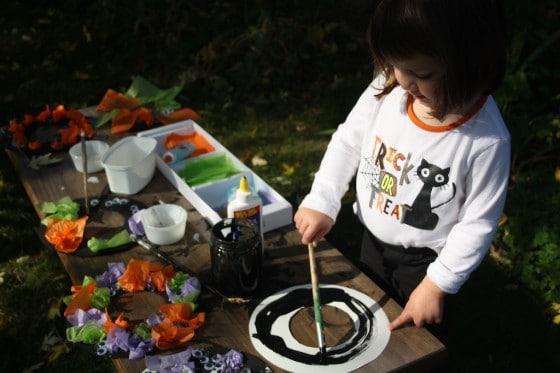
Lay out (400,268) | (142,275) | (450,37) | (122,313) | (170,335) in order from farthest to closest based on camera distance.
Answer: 1. (400,268)
2. (142,275)
3. (122,313)
4. (170,335)
5. (450,37)

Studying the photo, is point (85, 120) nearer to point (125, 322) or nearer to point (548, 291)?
point (125, 322)

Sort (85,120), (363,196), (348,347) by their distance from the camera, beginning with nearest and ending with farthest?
1. (348,347)
2. (363,196)
3. (85,120)

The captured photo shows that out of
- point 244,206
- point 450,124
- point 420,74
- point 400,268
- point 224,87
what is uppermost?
point 420,74

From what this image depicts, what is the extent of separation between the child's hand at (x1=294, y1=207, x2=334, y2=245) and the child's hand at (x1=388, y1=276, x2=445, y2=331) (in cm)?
37

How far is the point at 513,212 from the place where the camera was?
3.38 metres

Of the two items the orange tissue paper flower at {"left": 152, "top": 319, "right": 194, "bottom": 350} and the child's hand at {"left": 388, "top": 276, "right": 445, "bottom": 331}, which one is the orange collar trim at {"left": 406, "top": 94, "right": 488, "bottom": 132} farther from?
the orange tissue paper flower at {"left": 152, "top": 319, "right": 194, "bottom": 350}

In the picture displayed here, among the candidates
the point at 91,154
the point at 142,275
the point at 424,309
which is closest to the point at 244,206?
the point at 142,275

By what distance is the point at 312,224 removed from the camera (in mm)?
1893

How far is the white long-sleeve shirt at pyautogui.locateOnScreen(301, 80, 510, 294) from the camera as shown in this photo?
5.43ft

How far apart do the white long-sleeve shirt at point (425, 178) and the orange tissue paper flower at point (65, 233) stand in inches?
30.8

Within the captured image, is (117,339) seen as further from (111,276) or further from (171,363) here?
(111,276)

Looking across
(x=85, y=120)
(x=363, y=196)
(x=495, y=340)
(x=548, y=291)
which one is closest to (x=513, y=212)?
(x=548, y=291)

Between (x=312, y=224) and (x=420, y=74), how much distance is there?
1.93 ft

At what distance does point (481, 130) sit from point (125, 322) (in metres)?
1.10
